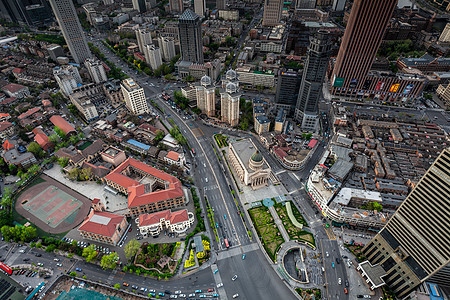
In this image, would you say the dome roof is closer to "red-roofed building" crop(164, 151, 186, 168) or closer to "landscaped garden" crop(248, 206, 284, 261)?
"landscaped garden" crop(248, 206, 284, 261)

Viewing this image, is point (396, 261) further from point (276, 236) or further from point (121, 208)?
point (121, 208)

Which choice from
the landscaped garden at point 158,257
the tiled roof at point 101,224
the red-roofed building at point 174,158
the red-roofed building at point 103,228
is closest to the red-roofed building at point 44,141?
the red-roofed building at point 103,228

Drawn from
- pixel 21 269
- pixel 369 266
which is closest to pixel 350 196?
pixel 369 266

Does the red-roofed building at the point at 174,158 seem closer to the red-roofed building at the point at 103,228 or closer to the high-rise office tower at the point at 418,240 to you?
the red-roofed building at the point at 103,228

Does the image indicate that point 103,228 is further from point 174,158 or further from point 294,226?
point 294,226

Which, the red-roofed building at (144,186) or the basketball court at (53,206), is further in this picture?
the red-roofed building at (144,186)
